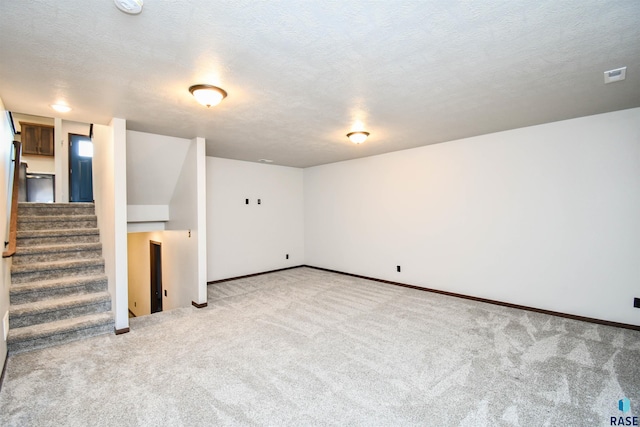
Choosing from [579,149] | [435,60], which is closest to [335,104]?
[435,60]

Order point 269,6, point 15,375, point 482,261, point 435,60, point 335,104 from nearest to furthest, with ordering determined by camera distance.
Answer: point 269,6, point 435,60, point 15,375, point 335,104, point 482,261

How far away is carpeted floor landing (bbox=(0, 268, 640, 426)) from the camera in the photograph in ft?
6.84

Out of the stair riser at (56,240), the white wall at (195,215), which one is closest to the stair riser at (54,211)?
the stair riser at (56,240)

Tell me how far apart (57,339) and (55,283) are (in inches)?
31.2

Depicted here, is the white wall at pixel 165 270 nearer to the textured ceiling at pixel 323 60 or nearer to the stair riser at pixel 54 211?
the stair riser at pixel 54 211

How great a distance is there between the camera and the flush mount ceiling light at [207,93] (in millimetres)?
2652

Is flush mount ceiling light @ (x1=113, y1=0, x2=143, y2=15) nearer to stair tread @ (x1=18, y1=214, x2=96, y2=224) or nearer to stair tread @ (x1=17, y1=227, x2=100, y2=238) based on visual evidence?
stair tread @ (x1=17, y1=227, x2=100, y2=238)

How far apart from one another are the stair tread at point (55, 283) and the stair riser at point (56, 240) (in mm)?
724

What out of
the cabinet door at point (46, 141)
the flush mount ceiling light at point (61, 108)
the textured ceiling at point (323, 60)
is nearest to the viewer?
the textured ceiling at point (323, 60)

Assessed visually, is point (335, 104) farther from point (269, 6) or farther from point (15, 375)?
point (15, 375)

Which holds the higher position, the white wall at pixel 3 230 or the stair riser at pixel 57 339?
the white wall at pixel 3 230

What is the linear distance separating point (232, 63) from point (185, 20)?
1.75 feet

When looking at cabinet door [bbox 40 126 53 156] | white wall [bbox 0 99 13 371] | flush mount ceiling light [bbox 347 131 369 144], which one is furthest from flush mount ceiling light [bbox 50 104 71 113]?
cabinet door [bbox 40 126 53 156]

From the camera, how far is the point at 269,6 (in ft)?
5.38
